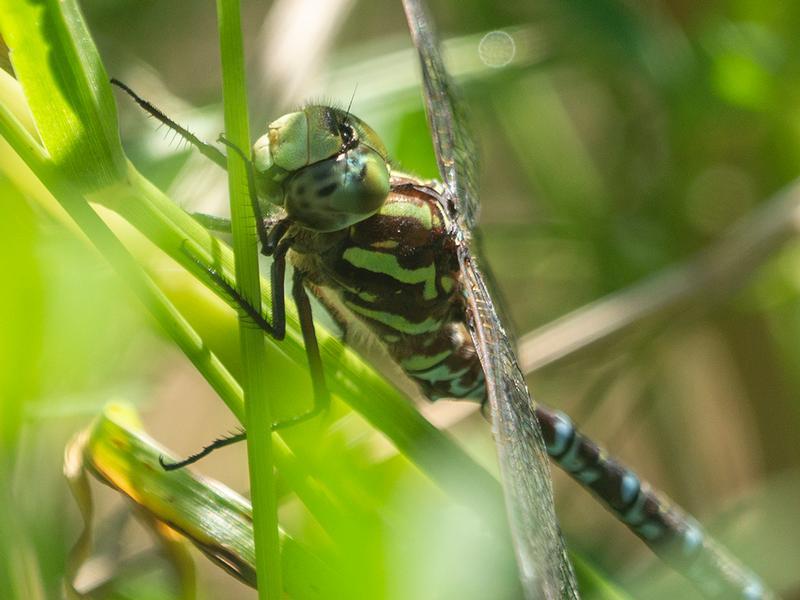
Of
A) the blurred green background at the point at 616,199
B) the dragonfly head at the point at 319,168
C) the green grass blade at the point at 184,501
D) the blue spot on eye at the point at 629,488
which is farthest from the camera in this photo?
the blurred green background at the point at 616,199

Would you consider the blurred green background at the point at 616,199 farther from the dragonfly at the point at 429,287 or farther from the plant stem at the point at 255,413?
the plant stem at the point at 255,413

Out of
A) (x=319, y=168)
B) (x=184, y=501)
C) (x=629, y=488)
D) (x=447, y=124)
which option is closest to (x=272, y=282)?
Result: (x=319, y=168)

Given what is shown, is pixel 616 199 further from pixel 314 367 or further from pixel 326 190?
pixel 314 367

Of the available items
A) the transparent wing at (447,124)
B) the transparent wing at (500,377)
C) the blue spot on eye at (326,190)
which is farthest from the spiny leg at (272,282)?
the transparent wing at (447,124)

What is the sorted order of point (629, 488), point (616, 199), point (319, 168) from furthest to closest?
point (616, 199), point (629, 488), point (319, 168)

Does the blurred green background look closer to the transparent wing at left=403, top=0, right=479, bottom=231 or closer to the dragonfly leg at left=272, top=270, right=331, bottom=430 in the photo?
the transparent wing at left=403, top=0, right=479, bottom=231

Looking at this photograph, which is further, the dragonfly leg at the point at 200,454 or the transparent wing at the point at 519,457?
the dragonfly leg at the point at 200,454

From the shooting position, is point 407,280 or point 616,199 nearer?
point 407,280
